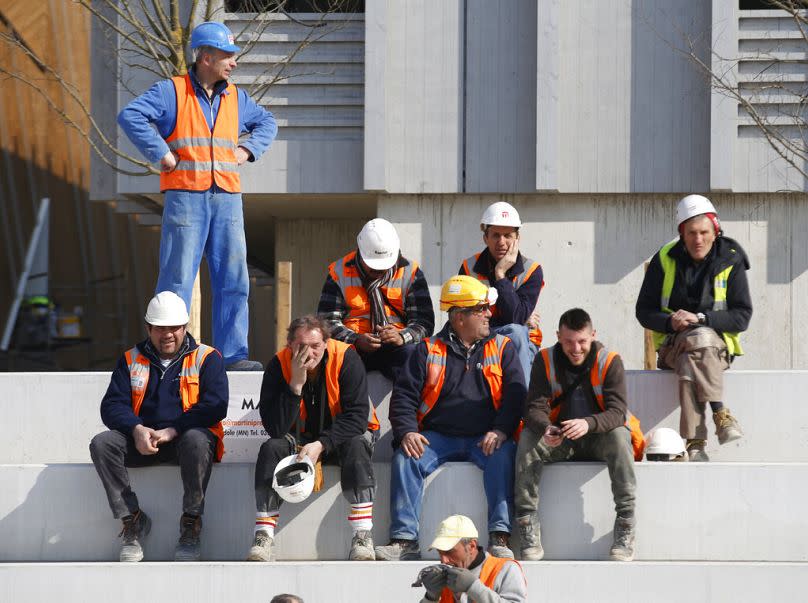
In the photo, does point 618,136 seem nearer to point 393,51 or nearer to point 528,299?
point 393,51

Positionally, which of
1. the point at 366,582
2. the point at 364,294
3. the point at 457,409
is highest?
the point at 364,294

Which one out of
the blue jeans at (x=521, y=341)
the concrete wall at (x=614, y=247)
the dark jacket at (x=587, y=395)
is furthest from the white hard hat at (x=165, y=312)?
the concrete wall at (x=614, y=247)

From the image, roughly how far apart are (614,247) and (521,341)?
5.93 m

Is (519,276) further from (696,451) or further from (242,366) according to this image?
(242,366)

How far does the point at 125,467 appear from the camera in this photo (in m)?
7.79

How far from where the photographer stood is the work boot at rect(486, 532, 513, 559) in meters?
7.49

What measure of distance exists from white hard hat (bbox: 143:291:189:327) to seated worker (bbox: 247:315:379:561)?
1.88 ft

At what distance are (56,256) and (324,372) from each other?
19152 millimetres

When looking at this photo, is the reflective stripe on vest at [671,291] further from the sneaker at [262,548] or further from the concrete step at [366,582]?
the sneaker at [262,548]

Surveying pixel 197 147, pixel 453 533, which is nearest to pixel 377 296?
pixel 197 147

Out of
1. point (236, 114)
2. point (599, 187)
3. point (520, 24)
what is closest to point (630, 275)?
point (599, 187)

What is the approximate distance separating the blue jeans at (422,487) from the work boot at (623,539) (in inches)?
21.7

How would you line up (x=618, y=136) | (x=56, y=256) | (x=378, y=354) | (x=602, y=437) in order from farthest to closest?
(x=56, y=256), (x=618, y=136), (x=378, y=354), (x=602, y=437)

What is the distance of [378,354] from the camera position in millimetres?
8555
